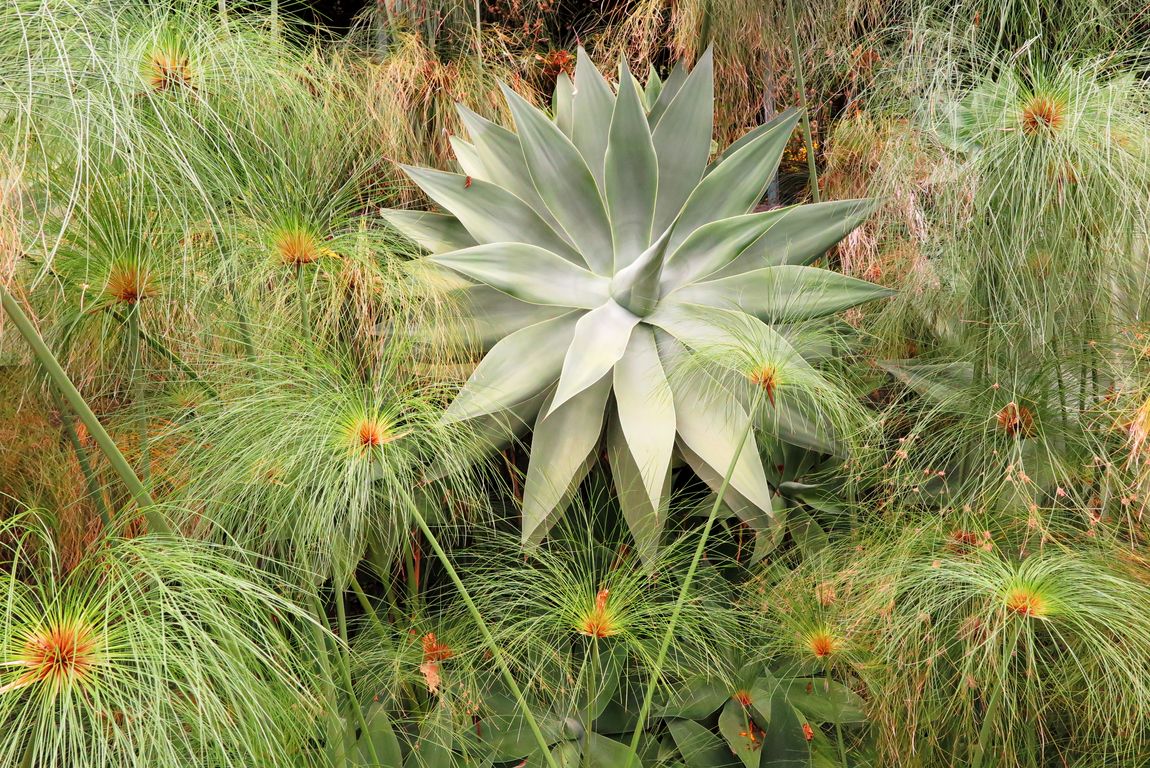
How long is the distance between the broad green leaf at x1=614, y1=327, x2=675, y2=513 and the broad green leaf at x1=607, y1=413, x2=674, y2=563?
0.6 inches

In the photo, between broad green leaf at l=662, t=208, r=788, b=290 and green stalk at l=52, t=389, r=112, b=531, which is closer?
green stalk at l=52, t=389, r=112, b=531

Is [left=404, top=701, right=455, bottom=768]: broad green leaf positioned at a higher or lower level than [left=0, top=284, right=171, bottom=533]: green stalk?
lower

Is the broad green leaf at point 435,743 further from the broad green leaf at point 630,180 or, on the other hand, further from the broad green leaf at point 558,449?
the broad green leaf at point 630,180

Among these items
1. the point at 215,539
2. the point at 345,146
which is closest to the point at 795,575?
the point at 215,539

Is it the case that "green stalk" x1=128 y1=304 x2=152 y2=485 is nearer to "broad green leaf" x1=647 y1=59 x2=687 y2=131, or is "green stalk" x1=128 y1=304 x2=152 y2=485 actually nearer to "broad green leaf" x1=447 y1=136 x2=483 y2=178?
"broad green leaf" x1=447 y1=136 x2=483 y2=178

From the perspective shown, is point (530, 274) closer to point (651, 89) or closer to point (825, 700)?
point (651, 89)

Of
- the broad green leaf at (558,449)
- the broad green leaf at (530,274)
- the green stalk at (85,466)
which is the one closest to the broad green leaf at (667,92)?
the broad green leaf at (530,274)

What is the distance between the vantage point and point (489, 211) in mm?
1884

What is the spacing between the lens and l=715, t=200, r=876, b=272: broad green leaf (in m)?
1.74

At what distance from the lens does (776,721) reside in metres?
1.49

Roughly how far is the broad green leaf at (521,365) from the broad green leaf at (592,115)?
1.17 ft

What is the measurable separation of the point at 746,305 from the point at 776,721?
695mm

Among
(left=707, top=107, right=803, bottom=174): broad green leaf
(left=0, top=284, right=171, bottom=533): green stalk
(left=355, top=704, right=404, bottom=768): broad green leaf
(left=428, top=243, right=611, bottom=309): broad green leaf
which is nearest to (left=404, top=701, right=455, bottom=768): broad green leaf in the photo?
(left=355, top=704, right=404, bottom=768): broad green leaf

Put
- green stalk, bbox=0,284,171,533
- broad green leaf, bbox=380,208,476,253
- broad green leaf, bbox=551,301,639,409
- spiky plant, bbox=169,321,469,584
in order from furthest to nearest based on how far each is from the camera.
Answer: broad green leaf, bbox=380,208,476,253, broad green leaf, bbox=551,301,639,409, spiky plant, bbox=169,321,469,584, green stalk, bbox=0,284,171,533
